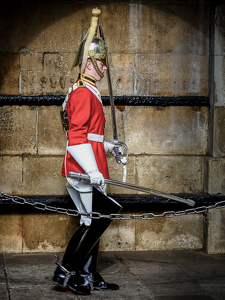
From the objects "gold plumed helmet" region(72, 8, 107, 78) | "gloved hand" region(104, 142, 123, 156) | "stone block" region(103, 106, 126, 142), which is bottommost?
"gloved hand" region(104, 142, 123, 156)

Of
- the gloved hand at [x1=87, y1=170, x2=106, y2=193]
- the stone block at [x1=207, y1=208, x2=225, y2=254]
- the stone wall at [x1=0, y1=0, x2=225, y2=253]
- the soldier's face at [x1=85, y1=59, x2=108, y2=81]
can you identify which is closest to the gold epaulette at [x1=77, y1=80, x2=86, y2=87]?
the soldier's face at [x1=85, y1=59, x2=108, y2=81]

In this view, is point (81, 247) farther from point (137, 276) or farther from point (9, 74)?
point (9, 74)

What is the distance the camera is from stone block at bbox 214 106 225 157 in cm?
486

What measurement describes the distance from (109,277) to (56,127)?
1.77 m

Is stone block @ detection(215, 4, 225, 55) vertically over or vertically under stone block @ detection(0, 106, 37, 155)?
over

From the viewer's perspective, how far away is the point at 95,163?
341 centimetres

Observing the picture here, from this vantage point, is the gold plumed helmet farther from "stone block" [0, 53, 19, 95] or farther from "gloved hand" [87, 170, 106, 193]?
"stone block" [0, 53, 19, 95]

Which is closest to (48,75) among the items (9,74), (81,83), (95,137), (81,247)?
(9,74)

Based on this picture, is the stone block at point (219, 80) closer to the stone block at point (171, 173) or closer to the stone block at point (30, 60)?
the stone block at point (171, 173)

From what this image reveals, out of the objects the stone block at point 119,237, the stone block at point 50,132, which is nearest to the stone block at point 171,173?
the stone block at point 119,237

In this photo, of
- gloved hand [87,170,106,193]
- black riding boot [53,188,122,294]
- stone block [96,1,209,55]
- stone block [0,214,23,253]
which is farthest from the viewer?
stone block [96,1,209,55]

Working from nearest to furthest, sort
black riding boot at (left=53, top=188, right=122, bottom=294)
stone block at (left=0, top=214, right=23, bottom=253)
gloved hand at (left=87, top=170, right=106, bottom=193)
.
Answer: gloved hand at (left=87, top=170, right=106, bottom=193) → black riding boot at (left=53, top=188, right=122, bottom=294) → stone block at (left=0, top=214, right=23, bottom=253)

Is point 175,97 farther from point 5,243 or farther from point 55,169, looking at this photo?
point 5,243

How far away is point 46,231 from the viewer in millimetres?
4859
